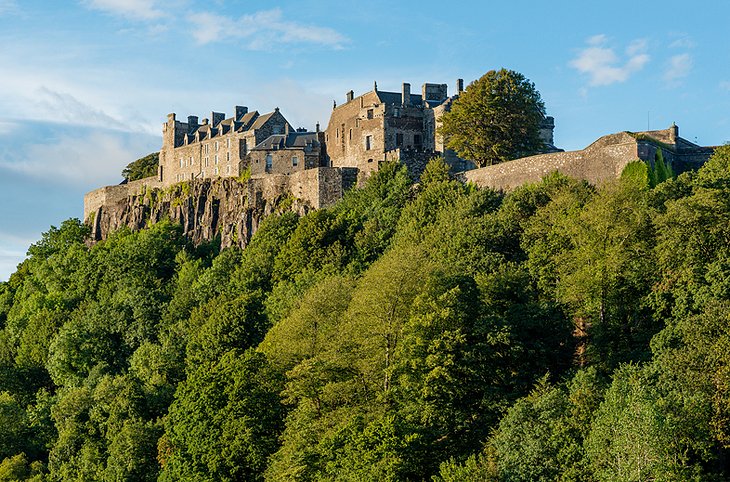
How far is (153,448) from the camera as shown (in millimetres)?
53906

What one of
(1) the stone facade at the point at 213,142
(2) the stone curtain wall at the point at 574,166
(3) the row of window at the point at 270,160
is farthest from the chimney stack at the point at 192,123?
(2) the stone curtain wall at the point at 574,166

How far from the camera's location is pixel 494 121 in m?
65.1

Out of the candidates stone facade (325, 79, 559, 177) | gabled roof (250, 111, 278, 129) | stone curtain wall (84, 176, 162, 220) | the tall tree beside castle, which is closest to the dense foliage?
stone curtain wall (84, 176, 162, 220)

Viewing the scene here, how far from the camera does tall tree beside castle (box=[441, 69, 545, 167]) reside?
6475 cm

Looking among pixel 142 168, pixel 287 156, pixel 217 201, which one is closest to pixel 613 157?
pixel 287 156

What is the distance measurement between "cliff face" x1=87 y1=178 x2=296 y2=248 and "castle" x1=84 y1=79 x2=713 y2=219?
797 mm

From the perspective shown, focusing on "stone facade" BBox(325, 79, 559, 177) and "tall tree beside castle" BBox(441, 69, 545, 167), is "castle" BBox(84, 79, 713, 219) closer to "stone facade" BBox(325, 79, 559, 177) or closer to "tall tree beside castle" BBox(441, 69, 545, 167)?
"stone facade" BBox(325, 79, 559, 177)

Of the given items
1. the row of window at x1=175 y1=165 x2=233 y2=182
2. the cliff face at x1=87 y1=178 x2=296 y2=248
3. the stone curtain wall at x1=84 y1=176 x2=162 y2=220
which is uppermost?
the row of window at x1=175 y1=165 x2=233 y2=182

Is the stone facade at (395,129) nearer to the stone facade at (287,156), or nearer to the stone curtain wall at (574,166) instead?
the stone facade at (287,156)

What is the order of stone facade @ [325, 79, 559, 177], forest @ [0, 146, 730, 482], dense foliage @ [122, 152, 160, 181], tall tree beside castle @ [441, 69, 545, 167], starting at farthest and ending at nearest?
1. dense foliage @ [122, 152, 160, 181]
2. stone facade @ [325, 79, 559, 177]
3. tall tree beside castle @ [441, 69, 545, 167]
4. forest @ [0, 146, 730, 482]

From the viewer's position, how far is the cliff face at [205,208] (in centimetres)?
7338

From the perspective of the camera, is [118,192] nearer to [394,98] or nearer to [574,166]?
[394,98]

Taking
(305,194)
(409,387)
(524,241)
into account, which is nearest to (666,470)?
(409,387)

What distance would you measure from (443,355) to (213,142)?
47.1m
